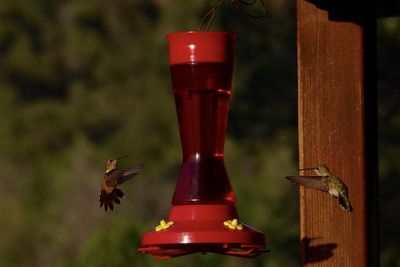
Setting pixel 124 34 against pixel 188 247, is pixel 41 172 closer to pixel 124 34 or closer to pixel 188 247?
pixel 124 34

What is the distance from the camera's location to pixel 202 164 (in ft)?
12.5

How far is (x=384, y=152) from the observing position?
11.5m

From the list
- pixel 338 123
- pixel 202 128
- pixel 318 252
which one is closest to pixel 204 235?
pixel 318 252

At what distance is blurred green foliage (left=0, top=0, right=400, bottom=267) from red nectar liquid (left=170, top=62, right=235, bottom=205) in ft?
14.2

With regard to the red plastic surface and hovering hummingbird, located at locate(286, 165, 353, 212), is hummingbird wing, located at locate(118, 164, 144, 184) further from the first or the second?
hovering hummingbird, located at locate(286, 165, 353, 212)

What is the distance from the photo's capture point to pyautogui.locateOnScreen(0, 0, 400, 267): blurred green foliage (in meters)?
11.2

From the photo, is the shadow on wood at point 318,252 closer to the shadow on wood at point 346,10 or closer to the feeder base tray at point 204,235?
the feeder base tray at point 204,235

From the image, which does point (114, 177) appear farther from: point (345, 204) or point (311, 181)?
point (345, 204)

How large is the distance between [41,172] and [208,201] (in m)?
31.8

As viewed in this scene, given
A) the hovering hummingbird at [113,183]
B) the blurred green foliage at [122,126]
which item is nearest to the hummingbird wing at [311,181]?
the hovering hummingbird at [113,183]

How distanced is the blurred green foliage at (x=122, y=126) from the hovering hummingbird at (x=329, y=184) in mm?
4851

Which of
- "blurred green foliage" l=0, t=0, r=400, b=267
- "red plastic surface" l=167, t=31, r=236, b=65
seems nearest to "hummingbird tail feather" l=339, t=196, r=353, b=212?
"red plastic surface" l=167, t=31, r=236, b=65

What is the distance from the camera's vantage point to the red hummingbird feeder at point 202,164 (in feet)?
11.5

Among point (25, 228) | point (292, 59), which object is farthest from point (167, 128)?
point (292, 59)
